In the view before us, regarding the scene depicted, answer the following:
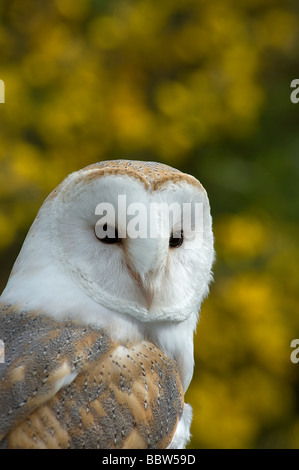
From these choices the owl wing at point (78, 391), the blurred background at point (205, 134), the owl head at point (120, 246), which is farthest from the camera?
the blurred background at point (205, 134)

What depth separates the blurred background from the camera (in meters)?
2.97

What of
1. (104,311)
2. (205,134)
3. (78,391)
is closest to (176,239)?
(104,311)

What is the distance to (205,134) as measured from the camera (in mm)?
3219

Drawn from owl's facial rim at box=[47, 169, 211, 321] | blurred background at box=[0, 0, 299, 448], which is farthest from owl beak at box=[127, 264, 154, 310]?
blurred background at box=[0, 0, 299, 448]

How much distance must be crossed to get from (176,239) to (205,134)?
5.27ft

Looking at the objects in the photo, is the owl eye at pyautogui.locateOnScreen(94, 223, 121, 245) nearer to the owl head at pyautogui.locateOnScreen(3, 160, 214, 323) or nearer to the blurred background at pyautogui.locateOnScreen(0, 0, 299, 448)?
the owl head at pyautogui.locateOnScreen(3, 160, 214, 323)

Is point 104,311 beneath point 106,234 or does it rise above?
beneath

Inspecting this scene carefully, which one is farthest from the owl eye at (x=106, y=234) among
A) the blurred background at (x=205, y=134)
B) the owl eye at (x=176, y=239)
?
the blurred background at (x=205, y=134)

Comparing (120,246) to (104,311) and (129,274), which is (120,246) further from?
(104,311)

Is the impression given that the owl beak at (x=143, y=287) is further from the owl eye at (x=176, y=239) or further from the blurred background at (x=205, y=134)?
the blurred background at (x=205, y=134)

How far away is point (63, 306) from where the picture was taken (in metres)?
1.69

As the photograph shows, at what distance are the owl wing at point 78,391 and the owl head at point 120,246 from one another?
0.09 metres

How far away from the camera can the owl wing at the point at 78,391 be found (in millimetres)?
1481

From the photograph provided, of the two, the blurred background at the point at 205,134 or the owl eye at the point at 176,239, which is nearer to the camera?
the owl eye at the point at 176,239
